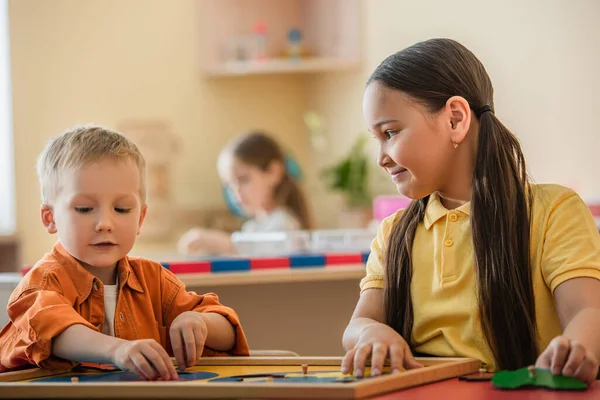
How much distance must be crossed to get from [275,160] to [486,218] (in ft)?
9.02

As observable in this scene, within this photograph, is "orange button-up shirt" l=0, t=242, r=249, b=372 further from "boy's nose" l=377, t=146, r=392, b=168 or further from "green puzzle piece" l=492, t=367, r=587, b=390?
"green puzzle piece" l=492, t=367, r=587, b=390

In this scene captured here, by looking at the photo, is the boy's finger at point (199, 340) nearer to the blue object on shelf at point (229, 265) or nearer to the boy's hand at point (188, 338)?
the boy's hand at point (188, 338)

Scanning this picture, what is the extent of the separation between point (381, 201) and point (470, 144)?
7.12ft

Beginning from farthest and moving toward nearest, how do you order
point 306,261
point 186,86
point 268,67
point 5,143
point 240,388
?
point 186,86 → point 268,67 → point 5,143 → point 306,261 → point 240,388

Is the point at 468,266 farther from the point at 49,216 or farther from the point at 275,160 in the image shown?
the point at 275,160

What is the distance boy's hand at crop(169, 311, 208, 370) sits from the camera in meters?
1.25

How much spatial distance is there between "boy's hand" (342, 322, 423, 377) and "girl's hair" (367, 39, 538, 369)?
171mm


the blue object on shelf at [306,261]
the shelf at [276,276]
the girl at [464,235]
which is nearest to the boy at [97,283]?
the girl at [464,235]

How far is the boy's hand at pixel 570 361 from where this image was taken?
100cm

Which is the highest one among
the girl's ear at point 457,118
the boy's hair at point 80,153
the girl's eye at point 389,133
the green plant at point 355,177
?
the girl's ear at point 457,118

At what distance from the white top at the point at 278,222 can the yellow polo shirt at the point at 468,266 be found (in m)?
2.47

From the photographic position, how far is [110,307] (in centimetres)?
138

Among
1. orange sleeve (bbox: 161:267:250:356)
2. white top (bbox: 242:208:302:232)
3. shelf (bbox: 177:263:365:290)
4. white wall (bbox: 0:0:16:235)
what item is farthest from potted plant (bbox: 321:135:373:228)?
orange sleeve (bbox: 161:267:250:356)

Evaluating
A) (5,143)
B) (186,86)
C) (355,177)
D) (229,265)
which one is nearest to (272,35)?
(186,86)
